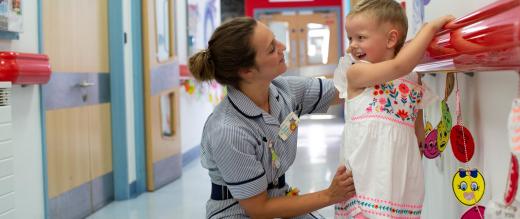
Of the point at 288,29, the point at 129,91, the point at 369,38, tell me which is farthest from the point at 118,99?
the point at 288,29

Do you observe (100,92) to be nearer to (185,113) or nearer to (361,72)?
(185,113)

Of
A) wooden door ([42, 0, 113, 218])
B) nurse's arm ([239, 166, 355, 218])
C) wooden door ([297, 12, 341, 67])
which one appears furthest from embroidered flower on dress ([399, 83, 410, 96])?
wooden door ([297, 12, 341, 67])

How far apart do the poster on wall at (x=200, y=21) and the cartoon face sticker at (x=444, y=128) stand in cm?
413

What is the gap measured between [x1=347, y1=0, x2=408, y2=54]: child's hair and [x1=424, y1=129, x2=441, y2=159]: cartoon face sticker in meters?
0.28

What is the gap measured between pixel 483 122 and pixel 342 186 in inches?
14.6

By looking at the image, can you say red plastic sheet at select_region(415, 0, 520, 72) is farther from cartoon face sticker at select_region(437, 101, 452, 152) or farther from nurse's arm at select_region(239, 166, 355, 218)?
nurse's arm at select_region(239, 166, 355, 218)

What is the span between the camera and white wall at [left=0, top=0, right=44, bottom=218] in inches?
99.0

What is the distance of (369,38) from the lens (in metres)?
Answer: 1.26

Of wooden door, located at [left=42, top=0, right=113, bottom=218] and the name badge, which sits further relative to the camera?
wooden door, located at [left=42, top=0, right=113, bottom=218]

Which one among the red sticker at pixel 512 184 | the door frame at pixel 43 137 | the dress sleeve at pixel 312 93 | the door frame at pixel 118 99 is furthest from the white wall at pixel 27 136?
the red sticker at pixel 512 184

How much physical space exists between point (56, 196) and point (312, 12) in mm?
7577

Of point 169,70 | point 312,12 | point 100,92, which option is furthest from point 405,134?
point 312,12

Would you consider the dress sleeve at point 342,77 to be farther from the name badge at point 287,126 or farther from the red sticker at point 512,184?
the red sticker at point 512,184

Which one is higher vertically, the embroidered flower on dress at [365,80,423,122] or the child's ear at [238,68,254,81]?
the child's ear at [238,68,254,81]
